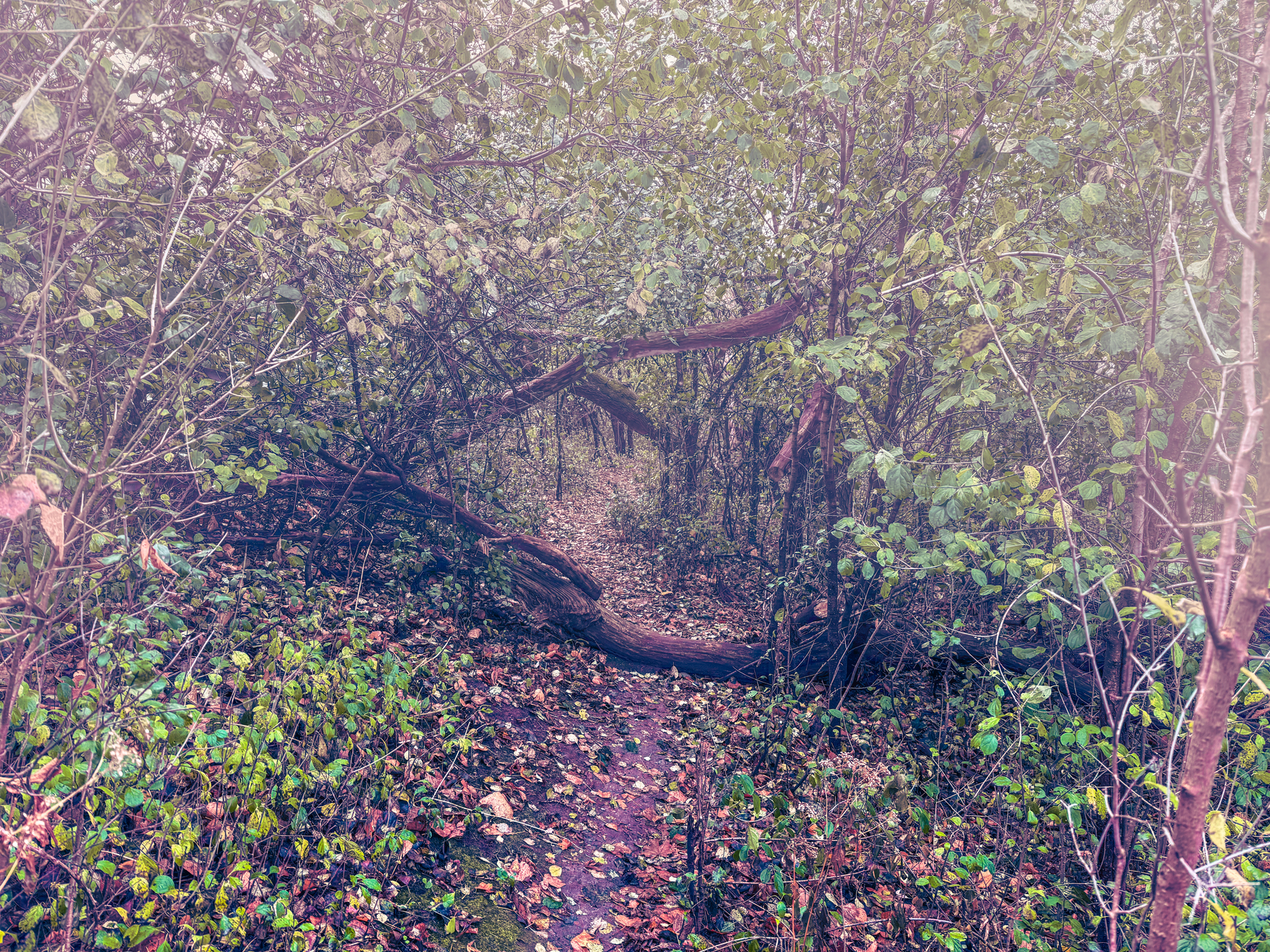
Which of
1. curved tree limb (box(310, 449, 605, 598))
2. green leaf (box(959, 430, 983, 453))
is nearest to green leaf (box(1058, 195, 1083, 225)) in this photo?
green leaf (box(959, 430, 983, 453))

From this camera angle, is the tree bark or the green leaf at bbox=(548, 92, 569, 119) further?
the tree bark

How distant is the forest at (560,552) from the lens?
235cm

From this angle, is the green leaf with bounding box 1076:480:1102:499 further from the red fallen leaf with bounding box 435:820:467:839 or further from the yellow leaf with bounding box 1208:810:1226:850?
the red fallen leaf with bounding box 435:820:467:839

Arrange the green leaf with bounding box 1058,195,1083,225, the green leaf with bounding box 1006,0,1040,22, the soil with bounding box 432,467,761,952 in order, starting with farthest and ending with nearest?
the soil with bounding box 432,467,761,952, the green leaf with bounding box 1058,195,1083,225, the green leaf with bounding box 1006,0,1040,22

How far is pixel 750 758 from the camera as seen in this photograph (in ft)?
16.8

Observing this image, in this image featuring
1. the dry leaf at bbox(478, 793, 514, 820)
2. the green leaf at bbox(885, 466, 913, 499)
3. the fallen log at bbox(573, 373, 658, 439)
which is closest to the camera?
the green leaf at bbox(885, 466, 913, 499)

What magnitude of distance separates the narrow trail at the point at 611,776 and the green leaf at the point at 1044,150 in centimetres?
408

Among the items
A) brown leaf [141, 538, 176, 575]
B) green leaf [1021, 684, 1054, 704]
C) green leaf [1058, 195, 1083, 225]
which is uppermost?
green leaf [1058, 195, 1083, 225]

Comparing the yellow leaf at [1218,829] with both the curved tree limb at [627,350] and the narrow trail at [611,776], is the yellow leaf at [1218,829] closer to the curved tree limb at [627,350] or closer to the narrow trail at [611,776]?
the narrow trail at [611,776]

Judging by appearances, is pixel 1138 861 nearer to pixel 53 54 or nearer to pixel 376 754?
pixel 376 754

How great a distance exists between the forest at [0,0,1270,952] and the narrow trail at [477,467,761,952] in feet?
0.14

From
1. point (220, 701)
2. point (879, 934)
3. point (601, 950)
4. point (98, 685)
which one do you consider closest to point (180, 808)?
point (98, 685)

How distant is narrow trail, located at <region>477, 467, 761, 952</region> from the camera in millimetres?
3520

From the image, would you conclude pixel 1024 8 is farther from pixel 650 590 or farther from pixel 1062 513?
pixel 650 590
